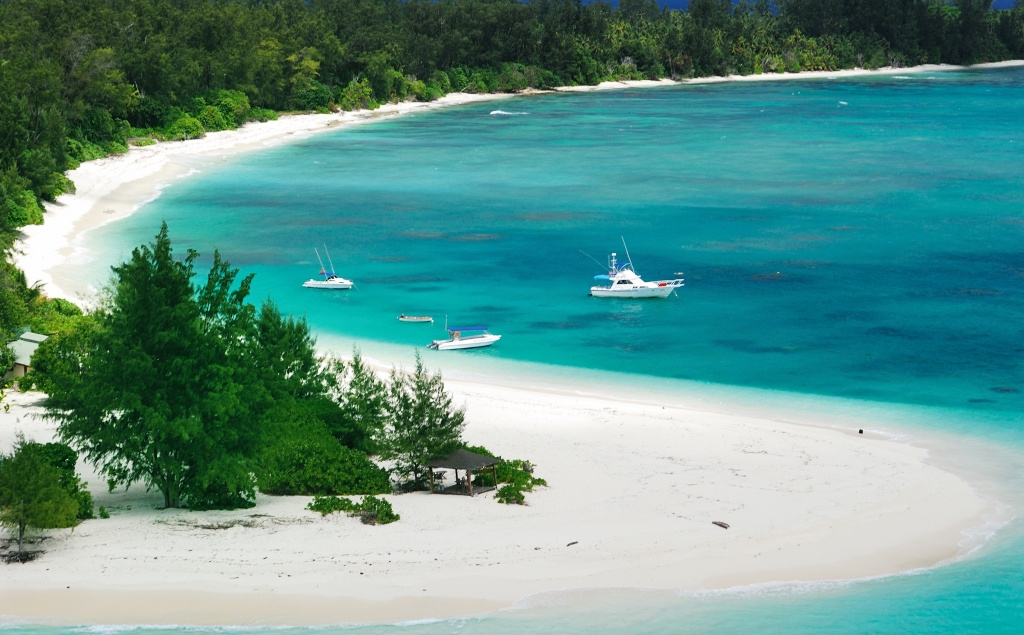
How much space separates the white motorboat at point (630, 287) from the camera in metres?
59.2

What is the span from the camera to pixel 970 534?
92.1 feet

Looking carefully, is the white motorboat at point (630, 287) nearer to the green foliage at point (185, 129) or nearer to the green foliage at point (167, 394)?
the green foliage at point (167, 394)

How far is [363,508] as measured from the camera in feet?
89.1

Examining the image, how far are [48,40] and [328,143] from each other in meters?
32.6

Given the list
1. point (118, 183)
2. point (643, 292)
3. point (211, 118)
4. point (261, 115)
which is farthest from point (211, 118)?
point (643, 292)

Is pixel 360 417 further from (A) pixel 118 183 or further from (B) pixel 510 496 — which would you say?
(A) pixel 118 183

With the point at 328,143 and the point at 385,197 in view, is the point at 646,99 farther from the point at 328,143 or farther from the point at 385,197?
the point at 385,197

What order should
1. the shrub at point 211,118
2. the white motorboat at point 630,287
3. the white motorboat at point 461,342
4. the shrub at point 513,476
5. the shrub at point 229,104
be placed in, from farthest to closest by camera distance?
the shrub at point 229,104, the shrub at point 211,118, the white motorboat at point 630,287, the white motorboat at point 461,342, the shrub at point 513,476

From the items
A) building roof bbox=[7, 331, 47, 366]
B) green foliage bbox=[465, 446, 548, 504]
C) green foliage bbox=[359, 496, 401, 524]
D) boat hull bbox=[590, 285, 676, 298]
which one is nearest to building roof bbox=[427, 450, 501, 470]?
green foliage bbox=[465, 446, 548, 504]

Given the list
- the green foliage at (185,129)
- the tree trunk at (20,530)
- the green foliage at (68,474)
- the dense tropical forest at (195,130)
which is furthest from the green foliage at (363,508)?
the green foliage at (185,129)

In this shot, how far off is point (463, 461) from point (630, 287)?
31.3 metres

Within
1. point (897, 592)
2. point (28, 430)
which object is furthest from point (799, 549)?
point (28, 430)

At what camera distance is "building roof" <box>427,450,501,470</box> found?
29141 mm

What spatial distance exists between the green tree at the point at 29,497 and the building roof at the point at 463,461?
9.26 meters
